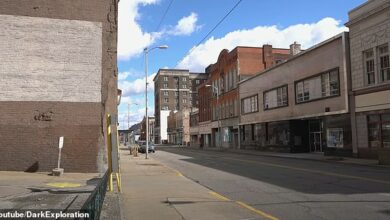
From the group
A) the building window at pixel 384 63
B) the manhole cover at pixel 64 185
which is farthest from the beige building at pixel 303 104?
the manhole cover at pixel 64 185

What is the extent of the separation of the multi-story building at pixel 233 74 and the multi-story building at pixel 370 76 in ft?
84.4

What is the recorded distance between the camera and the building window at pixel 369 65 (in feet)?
113

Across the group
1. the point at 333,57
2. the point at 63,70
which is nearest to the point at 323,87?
the point at 333,57

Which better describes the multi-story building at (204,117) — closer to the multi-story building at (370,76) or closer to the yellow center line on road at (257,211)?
the multi-story building at (370,76)

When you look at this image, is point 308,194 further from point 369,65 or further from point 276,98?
point 276,98

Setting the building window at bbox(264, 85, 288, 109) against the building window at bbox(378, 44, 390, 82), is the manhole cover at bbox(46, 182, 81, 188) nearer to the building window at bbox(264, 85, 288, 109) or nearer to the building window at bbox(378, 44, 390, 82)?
the building window at bbox(378, 44, 390, 82)

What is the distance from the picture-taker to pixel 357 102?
117ft

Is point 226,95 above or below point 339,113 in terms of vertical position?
above

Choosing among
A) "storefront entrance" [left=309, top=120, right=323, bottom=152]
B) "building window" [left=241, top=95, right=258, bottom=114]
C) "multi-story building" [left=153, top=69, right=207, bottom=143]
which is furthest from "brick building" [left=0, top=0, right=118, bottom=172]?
"multi-story building" [left=153, top=69, right=207, bottom=143]

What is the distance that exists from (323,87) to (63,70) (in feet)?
85.0

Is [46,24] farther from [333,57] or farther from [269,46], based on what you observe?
[269,46]

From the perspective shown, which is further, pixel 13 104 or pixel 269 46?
pixel 269 46

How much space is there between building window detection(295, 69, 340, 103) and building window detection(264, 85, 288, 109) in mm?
3461

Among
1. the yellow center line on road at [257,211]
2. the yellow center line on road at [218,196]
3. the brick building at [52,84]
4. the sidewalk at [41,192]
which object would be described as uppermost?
the brick building at [52,84]
